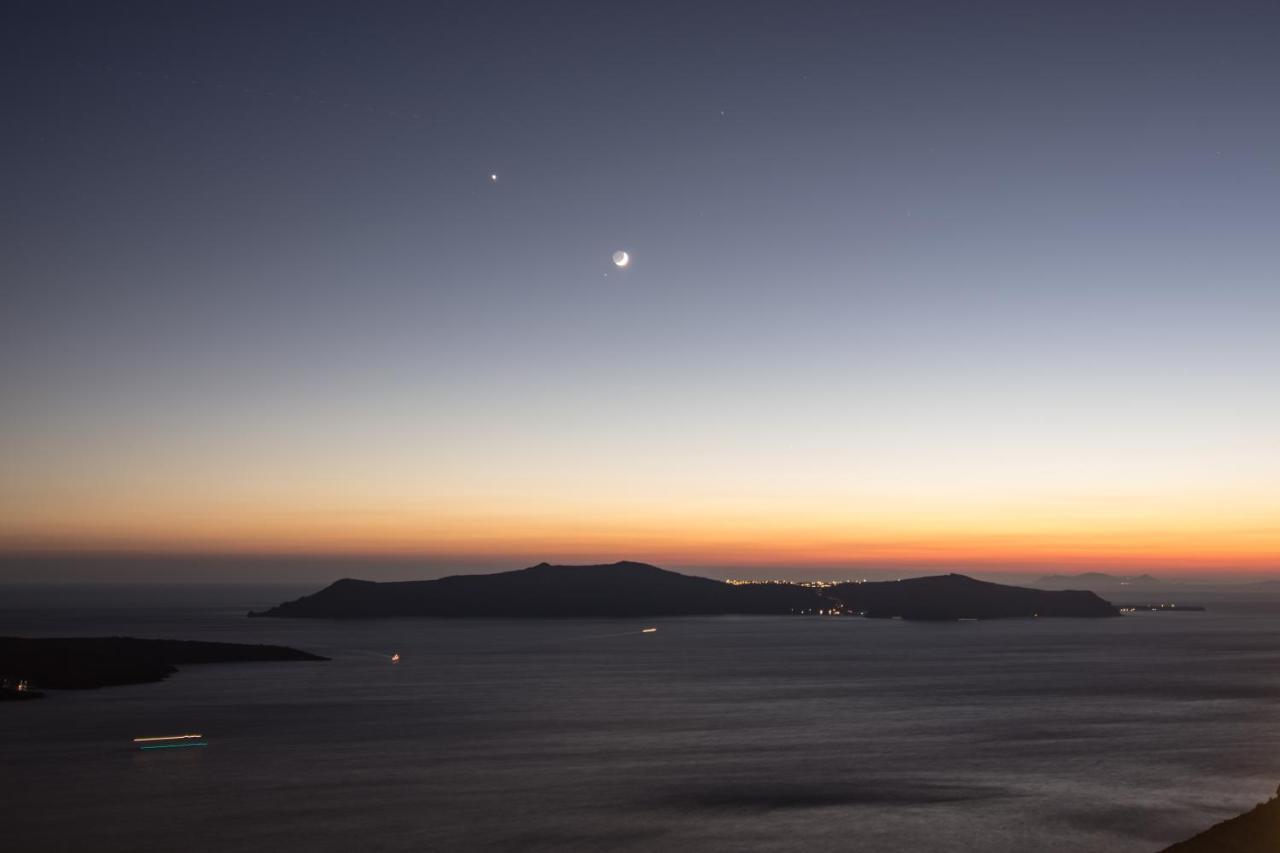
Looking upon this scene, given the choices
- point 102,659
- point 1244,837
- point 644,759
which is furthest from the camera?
point 102,659

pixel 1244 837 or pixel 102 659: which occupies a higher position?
pixel 102 659

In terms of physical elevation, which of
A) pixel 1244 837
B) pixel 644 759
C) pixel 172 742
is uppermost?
pixel 1244 837

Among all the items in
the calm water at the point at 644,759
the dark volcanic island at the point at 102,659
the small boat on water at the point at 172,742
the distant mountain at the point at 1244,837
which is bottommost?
the calm water at the point at 644,759

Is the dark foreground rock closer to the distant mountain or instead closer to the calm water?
the calm water

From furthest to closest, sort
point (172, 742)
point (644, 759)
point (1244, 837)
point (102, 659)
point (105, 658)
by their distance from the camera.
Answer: point (105, 658)
point (102, 659)
point (172, 742)
point (644, 759)
point (1244, 837)

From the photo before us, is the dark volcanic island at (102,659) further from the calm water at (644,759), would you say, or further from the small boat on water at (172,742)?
the small boat on water at (172,742)

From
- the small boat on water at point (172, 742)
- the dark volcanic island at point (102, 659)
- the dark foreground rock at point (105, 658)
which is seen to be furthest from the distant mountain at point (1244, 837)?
the dark foreground rock at point (105, 658)

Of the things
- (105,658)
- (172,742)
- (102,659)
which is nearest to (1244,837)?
(172,742)

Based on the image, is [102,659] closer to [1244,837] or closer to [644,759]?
[644,759]

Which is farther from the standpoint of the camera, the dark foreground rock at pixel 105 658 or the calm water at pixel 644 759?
the dark foreground rock at pixel 105 658

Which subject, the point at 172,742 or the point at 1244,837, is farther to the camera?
the point at 172,742
